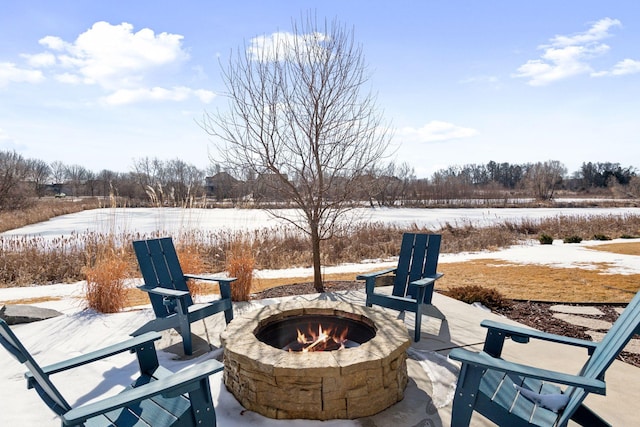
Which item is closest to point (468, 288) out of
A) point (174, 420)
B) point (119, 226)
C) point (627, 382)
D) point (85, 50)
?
point (627, 382)

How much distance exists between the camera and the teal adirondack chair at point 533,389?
1.57m

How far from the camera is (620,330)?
1.72m

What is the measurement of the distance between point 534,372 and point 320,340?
1500mm

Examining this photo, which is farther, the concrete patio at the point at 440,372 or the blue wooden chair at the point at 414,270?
the blue wooden chair at the point at 414,270

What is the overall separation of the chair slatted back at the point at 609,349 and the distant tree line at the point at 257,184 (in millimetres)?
3874

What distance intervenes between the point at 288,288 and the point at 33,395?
330 centimetres

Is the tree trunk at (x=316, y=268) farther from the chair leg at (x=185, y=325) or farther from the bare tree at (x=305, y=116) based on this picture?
the chair leg at (x=185, y=325)

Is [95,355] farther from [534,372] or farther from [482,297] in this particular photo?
[482,297]

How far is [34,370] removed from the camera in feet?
4.76

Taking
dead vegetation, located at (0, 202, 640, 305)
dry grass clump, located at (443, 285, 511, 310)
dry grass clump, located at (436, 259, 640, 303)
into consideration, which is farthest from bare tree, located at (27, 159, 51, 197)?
dry grass clump, located at (443, 285, 511, 310)

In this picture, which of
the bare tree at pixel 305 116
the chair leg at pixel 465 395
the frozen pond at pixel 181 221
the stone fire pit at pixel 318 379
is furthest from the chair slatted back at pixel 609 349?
the frozen pond at pixel 181 221

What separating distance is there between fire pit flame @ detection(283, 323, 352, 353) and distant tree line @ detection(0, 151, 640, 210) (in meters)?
2.86

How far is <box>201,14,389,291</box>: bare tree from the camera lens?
5141mm

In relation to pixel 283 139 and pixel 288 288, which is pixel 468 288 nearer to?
pixel 288 288
